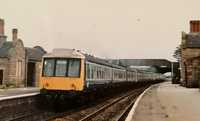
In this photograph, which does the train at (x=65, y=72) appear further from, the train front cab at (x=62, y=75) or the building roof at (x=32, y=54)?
the building roof at (x=32, y=54)

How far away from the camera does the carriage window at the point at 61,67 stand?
1021 inches

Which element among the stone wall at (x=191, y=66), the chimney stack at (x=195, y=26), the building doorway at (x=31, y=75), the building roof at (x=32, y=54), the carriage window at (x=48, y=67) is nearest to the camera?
the carriage window at (x=48, y=67)

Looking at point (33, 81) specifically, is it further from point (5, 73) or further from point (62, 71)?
point (62, 71)

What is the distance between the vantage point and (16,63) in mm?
70875

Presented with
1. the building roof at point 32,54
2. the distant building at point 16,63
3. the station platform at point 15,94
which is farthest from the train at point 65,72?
the building roof at point 32,54

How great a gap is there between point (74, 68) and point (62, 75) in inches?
26.1

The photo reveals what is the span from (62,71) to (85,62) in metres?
1.26

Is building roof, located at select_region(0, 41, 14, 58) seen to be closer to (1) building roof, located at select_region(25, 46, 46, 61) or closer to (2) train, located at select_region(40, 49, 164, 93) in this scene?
(1) building roof, located at select_region(25, 46, 46, 61)

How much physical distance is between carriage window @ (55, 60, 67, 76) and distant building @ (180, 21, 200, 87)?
1581 inches

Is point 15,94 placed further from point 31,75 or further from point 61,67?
point 31,75

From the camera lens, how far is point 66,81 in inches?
1009

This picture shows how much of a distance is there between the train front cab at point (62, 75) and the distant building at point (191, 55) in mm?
40086

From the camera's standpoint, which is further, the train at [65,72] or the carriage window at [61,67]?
the carriage window at [61,67]

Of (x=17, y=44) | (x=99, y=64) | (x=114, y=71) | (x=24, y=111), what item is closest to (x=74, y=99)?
(x=24, y=111)
